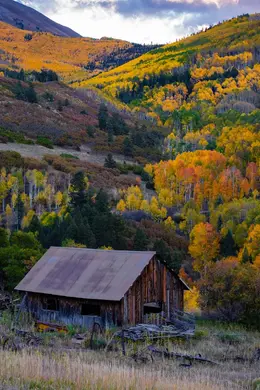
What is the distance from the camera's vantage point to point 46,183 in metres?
77.1

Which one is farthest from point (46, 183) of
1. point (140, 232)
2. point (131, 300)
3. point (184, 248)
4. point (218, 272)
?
point (131, 300)

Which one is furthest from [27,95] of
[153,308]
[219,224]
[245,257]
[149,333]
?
[149,333]

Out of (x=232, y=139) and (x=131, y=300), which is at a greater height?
(x=232, y=139)

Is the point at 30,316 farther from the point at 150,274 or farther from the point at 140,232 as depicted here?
the point at 140,232

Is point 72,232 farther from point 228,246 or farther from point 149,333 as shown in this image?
point 228,246

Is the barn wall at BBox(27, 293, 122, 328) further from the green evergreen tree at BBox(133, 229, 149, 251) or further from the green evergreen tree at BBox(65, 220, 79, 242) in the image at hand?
the green evergreen tree at BBox(133, 229, 149, 251)

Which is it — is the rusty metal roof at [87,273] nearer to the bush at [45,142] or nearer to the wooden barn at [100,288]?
the wooden barn at [100,288]

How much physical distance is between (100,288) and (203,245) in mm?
44193

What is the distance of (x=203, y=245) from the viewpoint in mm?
69188

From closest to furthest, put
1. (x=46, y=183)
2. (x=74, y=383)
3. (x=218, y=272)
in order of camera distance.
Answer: (x=74, y=383)
(x=218, y=272)
(x=46, y=183)

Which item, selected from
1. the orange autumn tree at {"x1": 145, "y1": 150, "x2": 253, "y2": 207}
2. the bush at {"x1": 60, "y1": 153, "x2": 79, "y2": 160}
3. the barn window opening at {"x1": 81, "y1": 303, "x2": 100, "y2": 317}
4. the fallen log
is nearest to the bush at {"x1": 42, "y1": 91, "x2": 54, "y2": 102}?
the bush at {"x1": 60, "y1": 153, "x2": 79, "y2": 160}

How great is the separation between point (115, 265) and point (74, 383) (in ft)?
59.7

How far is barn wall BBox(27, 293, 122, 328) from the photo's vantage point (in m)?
25.9

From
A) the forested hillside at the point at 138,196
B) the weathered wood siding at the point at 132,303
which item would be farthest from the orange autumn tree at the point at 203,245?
the weathered wood siding at the point at 132,303
